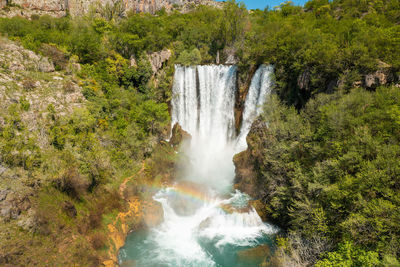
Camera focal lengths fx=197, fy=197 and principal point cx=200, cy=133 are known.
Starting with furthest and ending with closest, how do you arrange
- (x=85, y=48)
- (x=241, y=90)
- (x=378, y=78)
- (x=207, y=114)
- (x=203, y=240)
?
(x=207, y=114)
(x=241, y=90)
(x=85, y=48)
(x=203, y=240)
(x=378, y=78)

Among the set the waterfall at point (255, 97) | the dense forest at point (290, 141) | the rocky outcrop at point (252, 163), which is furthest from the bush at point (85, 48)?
the rocky outcrop at point (252, 163)

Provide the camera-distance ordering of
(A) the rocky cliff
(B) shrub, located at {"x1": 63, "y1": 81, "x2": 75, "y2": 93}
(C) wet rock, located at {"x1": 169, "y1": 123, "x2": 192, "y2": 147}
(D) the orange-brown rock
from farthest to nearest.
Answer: (A) the rocky cliff, (C) wet rock, located at {"x1": 169, "y1": 123, "x2": 192, "y2": 147}, (B) shrub, located at {"x1": 63, "y1": 81, "x2": 75, "y2": 93}, (D) the orange-brown rock

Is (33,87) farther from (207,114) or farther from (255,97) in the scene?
(255,97)

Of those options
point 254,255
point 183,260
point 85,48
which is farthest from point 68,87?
point 254,255

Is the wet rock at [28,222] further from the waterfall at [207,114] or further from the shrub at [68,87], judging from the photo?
the waterfall at [207,114]

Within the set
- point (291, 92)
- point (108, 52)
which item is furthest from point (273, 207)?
point (108, 52)

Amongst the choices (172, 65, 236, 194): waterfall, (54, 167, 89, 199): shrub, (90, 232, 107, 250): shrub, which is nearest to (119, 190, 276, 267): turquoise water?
(90, 232, 107, 250): shrub

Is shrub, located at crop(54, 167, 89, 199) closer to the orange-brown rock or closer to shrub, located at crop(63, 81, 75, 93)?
shrub, located at crop(63, 81, 75, 93)
